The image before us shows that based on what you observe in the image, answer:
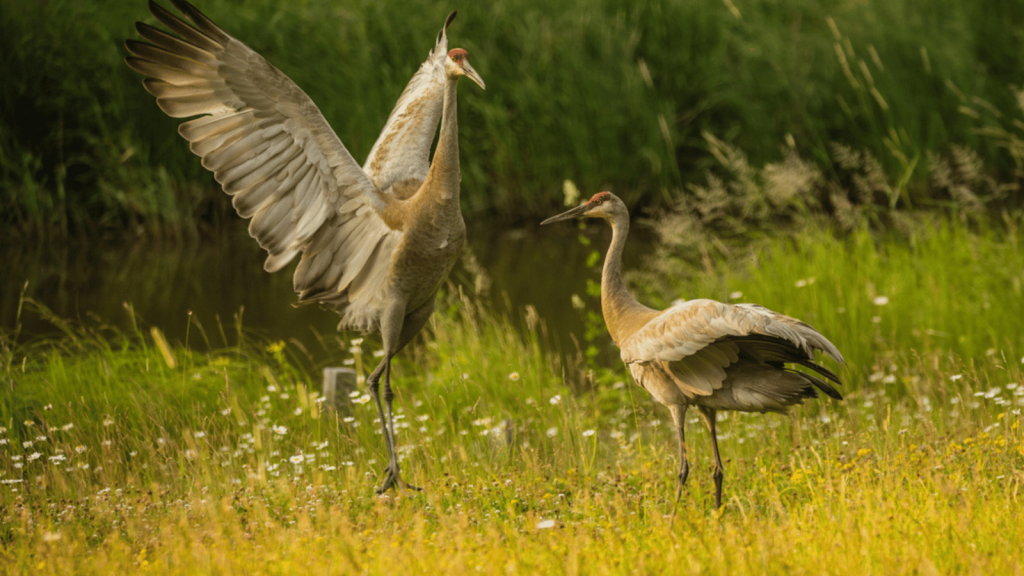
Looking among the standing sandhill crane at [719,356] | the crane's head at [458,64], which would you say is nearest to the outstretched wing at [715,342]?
the standing sandhill crane at [719,356]

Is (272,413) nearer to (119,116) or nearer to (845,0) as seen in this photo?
(119,116)

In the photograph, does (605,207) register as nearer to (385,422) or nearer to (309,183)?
(309,183)

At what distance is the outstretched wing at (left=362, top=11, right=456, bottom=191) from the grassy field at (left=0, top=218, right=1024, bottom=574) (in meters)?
1.13

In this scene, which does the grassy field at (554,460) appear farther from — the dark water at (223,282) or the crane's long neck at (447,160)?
the dark water at (223,282)

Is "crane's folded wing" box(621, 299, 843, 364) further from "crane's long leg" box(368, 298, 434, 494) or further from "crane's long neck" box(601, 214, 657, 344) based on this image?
"crane's long leg" box(368, 298, 434, 494)

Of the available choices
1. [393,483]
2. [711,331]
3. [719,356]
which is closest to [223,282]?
[393,483]

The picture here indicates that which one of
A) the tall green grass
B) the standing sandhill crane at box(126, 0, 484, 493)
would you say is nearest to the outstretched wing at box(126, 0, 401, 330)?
the standing sandhill crane at box(126, 0, 484, 493)

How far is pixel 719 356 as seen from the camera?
12.6ft

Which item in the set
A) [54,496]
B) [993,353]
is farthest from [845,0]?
[54,496]

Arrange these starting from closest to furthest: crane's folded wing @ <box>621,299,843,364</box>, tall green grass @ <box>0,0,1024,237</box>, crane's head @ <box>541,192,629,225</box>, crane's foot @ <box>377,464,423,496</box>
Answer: crane's folded wing @ <box>621,299,843,364</box> → crane's foot @ <box>377,464,423,496</box> → crane's head @ <box>541,192,629,225</box> → tall green grass @ <box>0,0,1024,237</box>

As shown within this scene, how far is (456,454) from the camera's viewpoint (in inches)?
195

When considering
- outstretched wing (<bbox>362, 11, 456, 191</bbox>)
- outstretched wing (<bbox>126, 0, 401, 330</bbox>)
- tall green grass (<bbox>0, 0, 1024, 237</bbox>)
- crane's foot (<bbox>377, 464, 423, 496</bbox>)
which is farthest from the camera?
tall green grass (<bbox>0, 0, 1024, 237</bbox>)

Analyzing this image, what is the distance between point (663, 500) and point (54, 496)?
270cm

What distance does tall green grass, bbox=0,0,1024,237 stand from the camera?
1138cm
